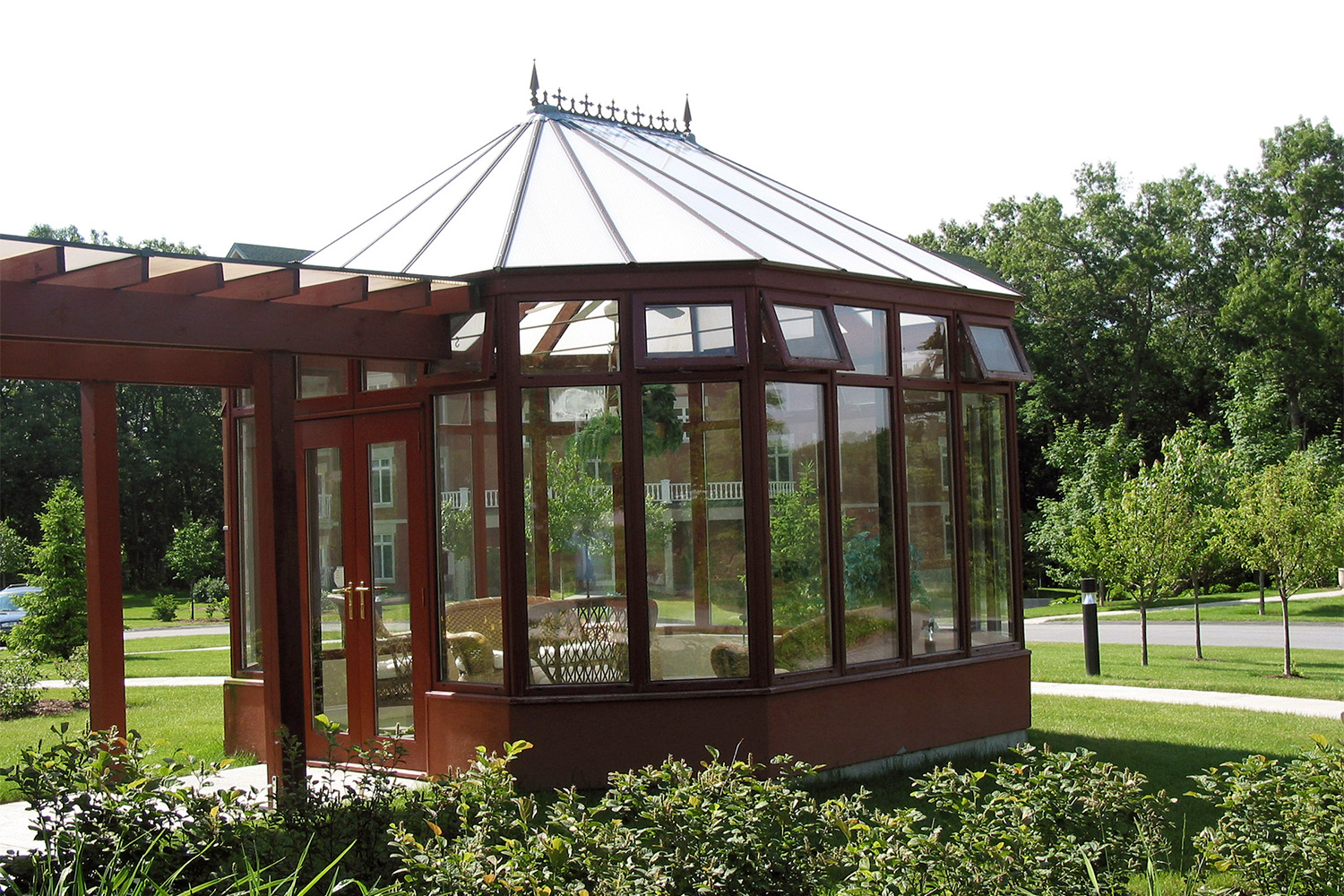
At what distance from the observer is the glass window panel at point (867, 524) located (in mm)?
8523

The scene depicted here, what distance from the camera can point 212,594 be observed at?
1310 inches

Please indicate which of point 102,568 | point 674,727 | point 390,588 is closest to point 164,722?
point 102,568

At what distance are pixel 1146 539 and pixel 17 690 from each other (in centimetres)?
1494

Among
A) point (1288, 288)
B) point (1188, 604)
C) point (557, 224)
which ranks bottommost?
point (1188, 604)

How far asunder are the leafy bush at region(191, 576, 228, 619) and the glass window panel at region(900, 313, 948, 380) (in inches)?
1065

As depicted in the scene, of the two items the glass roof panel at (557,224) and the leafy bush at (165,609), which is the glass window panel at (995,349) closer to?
the glass roof panel at (557,224)

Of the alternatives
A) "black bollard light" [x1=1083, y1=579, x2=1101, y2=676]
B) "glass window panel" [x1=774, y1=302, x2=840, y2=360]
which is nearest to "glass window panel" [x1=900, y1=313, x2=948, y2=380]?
"glass window panel" [x1=774, y1=302, x2=840, y2=360]

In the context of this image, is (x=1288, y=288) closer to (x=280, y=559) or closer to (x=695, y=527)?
(x=695, y=527)

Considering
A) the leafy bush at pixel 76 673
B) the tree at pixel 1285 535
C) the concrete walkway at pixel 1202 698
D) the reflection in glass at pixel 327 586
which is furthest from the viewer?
the tree at pixel 1285 535

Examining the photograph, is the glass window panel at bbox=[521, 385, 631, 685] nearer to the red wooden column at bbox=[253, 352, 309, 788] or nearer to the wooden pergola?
the wooden pergola

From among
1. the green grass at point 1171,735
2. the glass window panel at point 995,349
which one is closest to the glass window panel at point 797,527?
the glass window panel at point 995,349

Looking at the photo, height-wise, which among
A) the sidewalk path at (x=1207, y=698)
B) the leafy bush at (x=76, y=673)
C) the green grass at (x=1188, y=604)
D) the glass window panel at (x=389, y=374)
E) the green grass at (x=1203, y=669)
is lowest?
the green grass at (x=1188, y=604)

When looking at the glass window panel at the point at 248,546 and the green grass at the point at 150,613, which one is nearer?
the glass window panel at the point at 248,546

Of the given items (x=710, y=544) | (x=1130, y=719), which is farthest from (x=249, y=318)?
(x=1130, y=719)
